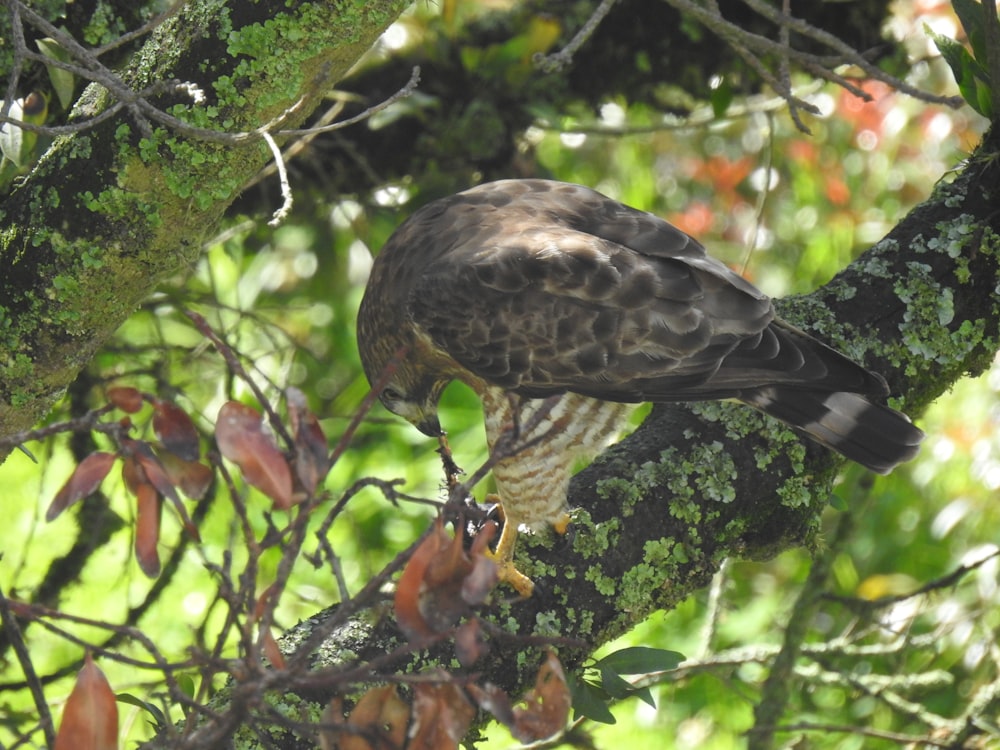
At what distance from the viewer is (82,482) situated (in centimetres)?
143

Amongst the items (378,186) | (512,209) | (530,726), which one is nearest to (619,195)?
(378,186)

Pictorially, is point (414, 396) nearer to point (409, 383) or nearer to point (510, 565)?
point (409, 383)

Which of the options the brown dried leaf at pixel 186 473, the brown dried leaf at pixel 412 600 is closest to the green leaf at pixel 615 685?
the brown dried leaf at pixel 412 600

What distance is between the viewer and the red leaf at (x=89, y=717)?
136 cm

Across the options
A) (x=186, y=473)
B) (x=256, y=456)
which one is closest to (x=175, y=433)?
(x=186, y=473)

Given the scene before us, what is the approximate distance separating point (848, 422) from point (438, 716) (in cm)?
169

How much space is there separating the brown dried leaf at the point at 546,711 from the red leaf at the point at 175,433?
22.6 inches

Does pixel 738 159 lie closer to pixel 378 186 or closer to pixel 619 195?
pixel 619 195

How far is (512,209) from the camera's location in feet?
10.1

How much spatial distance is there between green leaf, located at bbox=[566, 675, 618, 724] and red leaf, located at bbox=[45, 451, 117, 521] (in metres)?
1.20

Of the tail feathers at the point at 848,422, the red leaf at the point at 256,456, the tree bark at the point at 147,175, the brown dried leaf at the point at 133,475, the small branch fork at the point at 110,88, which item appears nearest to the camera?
the red leaf at the point at 256,456

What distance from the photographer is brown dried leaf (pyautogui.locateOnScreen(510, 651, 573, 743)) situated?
1.46 meters

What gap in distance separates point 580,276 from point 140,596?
264cm

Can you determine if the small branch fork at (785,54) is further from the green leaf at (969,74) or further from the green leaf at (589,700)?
the green leaf at (589,700)
